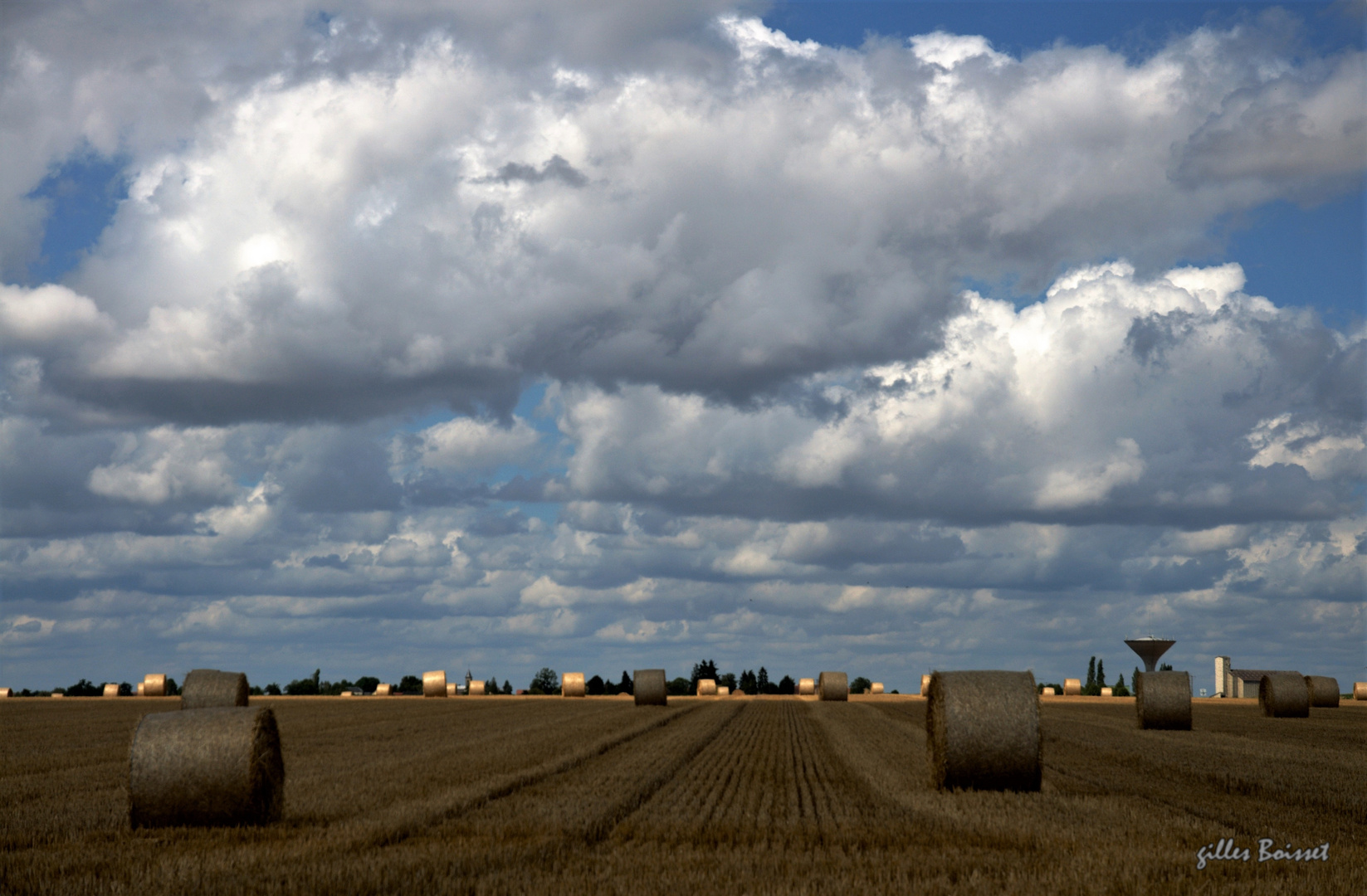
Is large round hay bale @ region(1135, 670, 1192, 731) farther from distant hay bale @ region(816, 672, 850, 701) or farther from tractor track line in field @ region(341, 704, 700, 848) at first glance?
distant hay bale @ region(816, 672, 850, 701)

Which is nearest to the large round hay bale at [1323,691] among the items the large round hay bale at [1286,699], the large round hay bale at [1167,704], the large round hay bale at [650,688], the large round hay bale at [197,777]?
the large round hay bale at [1286,699]

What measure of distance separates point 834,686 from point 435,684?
26661 mm

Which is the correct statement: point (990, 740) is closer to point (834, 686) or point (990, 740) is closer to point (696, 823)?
point (696, 823)

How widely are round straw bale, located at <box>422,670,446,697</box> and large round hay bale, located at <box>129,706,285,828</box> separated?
61524 mm

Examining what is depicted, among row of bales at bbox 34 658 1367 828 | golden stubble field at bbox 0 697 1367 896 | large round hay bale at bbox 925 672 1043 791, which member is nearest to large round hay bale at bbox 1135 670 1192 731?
golden stubble field at bbox 0 697 1367 896

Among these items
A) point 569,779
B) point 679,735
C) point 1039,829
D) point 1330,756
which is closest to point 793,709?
point 679,735

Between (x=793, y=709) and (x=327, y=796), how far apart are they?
121 feet

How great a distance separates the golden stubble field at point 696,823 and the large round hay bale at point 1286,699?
1717 centimetres

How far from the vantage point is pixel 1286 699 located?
43250 millimetres

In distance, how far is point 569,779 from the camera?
1923cm

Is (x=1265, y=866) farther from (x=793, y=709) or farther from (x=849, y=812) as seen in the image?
(x=793, y=709)

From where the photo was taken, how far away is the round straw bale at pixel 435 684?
7444cm

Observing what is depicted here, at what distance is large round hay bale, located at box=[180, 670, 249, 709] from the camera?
2894 centimetres
